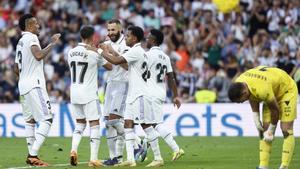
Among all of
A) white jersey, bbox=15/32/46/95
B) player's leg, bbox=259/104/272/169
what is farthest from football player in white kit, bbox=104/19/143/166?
player's leg, bbox=259/104/272/169

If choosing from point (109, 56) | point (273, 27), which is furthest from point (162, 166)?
point (273, 27)

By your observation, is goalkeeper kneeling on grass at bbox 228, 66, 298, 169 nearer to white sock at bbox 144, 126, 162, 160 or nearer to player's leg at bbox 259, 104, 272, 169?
player's leg at bbox 259, 104, 272, 169

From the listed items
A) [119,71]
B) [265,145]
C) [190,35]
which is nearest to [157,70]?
[119,71]

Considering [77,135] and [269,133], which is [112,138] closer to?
[77,135]

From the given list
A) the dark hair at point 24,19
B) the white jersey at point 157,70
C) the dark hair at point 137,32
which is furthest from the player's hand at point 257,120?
the dark hair at point 24,19

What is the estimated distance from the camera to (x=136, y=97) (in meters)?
16.5

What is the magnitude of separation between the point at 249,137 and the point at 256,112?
11168 mm

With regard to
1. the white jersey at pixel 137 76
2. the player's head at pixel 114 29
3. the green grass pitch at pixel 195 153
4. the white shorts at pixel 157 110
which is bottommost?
the green grass pitch at pixel 195 153

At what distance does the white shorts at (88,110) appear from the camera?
16.5 meters

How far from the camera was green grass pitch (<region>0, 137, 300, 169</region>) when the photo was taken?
55.5 ft

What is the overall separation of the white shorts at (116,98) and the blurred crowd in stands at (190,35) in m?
10.9

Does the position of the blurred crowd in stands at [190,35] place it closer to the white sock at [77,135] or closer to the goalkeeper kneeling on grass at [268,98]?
the white sock at [77,135]

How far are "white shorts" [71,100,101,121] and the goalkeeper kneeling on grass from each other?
3.20 meters

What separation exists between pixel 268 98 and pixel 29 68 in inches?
197
